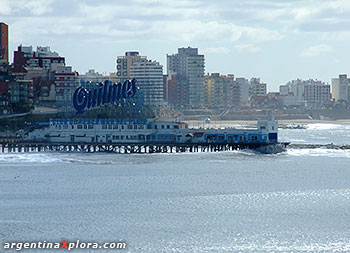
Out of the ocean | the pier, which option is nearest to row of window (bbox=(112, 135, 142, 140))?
the pier

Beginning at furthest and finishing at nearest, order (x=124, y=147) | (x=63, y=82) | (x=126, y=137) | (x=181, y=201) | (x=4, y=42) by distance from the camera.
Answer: (x=4, y=42) < (x=63, y=82) < (x=124, y=147) < (x=126, y=137) < (x=181, y=201)

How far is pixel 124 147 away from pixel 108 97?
10.7 meters

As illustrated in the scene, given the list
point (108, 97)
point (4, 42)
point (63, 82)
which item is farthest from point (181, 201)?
point (4, 42)

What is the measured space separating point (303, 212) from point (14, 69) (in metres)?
129

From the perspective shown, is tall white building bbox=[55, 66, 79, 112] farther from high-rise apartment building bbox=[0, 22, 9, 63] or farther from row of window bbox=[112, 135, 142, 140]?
row of window bbox=[112, 135, 142, 140]

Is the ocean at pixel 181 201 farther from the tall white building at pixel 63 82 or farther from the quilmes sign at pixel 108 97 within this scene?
the tall white building at pixel 63 82

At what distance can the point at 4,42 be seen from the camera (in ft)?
632

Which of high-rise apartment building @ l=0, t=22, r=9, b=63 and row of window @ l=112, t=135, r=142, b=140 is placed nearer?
row of window @ l=112, t=135, r=142, b=140

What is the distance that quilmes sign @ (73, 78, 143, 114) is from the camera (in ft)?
410

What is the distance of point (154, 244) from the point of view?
5712 centimetres

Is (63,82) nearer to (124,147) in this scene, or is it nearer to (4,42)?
(4,42)

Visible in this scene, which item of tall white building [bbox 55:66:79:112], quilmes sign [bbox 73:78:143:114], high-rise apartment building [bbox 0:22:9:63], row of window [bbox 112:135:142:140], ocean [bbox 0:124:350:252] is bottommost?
ocean [bbox 0:124:350:252]

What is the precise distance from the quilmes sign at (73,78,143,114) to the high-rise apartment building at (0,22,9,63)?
216 ft

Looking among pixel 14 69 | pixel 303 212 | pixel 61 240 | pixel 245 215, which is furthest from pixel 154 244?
pixel 14 69
